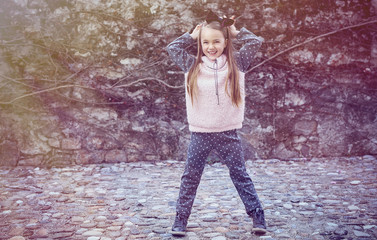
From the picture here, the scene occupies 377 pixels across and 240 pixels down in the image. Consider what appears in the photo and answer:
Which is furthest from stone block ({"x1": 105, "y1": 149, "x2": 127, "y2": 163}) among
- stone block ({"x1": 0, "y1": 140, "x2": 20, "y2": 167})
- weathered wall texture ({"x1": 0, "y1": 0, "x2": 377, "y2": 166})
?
stone block ({"x1": 0, "y1": 140, "x2": 20, "y2": 167})

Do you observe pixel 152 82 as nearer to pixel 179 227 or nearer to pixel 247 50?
pixel 247 50

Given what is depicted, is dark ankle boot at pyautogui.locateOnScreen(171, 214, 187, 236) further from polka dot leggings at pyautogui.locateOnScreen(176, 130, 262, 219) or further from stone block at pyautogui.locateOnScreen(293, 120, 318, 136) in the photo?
stone block at pyautogui.locateOnScreen(293, 120, 318, 136)

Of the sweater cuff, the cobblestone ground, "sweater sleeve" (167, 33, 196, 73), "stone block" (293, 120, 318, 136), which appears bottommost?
the cobblestone ground

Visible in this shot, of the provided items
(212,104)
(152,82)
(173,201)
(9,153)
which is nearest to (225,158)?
(212,104)

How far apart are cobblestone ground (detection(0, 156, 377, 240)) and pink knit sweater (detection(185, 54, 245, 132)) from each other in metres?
0.76

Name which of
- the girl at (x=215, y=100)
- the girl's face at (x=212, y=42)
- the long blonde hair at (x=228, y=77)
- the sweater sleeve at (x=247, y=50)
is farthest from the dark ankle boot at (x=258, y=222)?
the girl's face at (x=212, y=42)

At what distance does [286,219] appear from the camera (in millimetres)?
2477

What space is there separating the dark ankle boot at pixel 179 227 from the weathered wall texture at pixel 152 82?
1.73 meters

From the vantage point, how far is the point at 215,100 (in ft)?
7.02

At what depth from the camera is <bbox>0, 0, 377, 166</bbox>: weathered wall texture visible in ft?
12.3

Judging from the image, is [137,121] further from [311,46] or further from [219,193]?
[311,46]

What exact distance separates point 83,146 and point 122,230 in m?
1.79

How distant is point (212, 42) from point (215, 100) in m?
0.37

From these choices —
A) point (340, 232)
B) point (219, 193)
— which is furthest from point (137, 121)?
point (340, 232)
